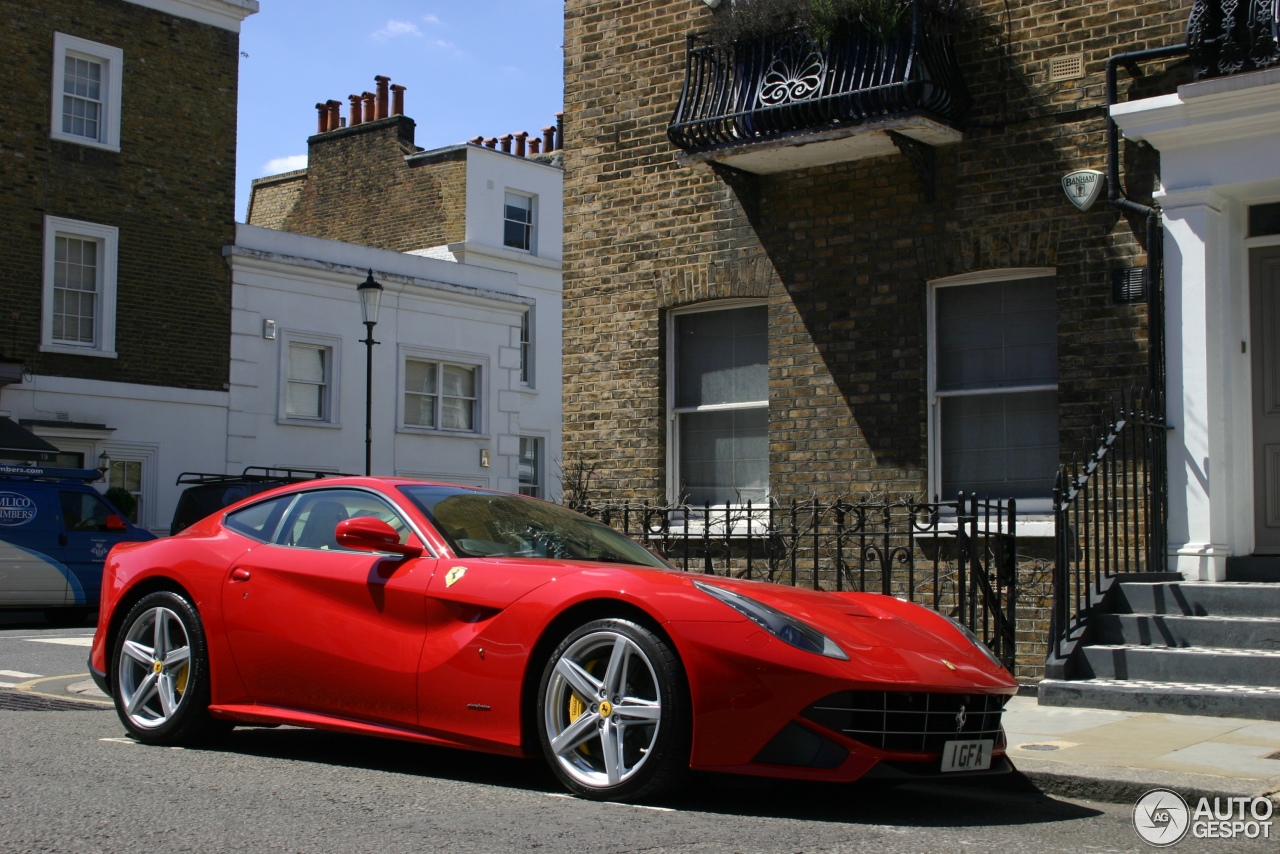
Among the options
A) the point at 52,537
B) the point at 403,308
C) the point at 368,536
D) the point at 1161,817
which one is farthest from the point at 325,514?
the point at 403,308

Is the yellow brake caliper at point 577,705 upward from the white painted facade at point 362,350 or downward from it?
downward

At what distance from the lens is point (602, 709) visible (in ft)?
17.5

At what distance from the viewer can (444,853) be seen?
4441mm

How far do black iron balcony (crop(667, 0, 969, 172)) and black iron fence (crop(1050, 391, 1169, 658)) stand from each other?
255cm

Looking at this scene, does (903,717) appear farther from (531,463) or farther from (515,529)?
(531,463)

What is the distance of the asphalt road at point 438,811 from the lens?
465 centimetres

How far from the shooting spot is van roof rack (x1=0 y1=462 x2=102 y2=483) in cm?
1653

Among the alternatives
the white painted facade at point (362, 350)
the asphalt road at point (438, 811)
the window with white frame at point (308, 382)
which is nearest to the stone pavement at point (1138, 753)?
the asphalt road at point (438, 811)

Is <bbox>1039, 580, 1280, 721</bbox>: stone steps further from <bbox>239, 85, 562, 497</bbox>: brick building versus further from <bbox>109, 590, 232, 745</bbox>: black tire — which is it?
<bbox>239, 85, 562, 497</bbox>: brick building

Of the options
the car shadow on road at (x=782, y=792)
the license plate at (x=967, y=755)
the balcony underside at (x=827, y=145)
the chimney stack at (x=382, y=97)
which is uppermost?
the chimney stack at (x=382, y=97)

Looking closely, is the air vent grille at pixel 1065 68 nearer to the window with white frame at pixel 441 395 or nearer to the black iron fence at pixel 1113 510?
the black iron fence at pixel 1113 510

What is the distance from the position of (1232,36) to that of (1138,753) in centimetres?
515

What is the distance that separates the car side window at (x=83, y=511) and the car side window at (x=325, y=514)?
11.4 m

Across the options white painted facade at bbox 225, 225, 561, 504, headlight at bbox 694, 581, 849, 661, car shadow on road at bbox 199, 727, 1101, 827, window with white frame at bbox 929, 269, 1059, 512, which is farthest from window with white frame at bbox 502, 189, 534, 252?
headlight at bbox 694, 581, 849, 661
